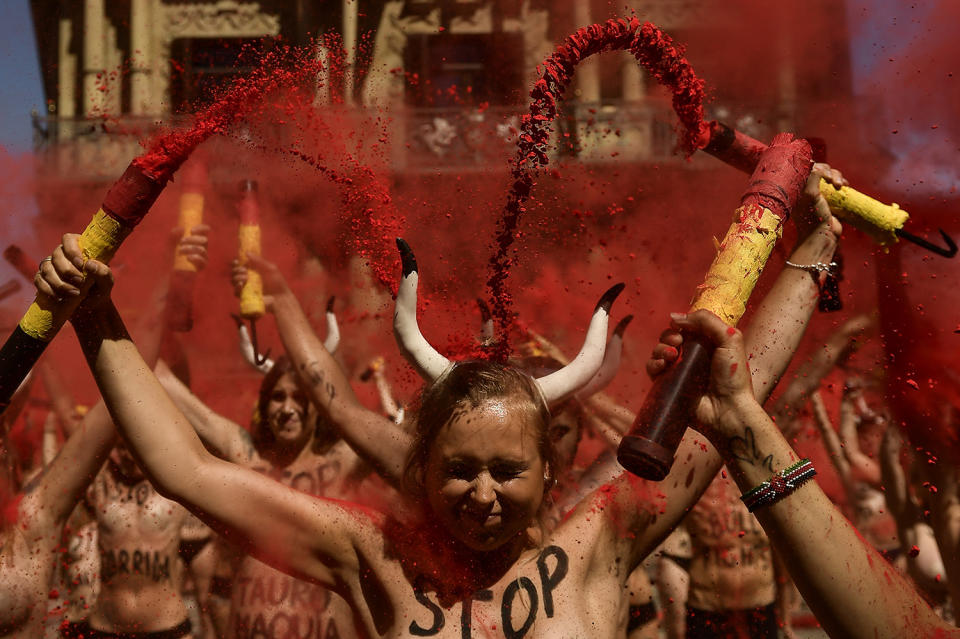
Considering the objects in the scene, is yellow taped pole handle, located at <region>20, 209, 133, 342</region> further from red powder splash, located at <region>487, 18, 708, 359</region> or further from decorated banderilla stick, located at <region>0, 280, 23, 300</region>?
decorated banderilla stick, located at <region>0, 280, 23, 300</region>

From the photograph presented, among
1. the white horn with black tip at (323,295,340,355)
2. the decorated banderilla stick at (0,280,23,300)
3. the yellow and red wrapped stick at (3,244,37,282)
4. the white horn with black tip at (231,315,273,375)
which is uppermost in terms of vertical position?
the yellow and red wrapped stick at (3,244,37,282)

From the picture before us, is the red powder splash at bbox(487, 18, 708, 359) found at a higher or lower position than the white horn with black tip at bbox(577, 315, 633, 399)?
higher

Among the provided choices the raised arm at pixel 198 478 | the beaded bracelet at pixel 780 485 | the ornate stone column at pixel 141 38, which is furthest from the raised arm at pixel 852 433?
the ornate stone column at pixel 141 38

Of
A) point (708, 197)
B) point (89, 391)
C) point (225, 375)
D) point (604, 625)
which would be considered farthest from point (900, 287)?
point (225, 375)

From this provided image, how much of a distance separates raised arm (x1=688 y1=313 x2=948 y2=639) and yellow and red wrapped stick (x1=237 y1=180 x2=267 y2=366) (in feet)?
7.53

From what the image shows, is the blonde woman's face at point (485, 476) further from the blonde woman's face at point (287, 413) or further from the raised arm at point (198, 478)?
the blonde woman's face at point (287, 413)

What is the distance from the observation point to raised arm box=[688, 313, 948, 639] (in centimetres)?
175

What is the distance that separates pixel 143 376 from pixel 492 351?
41.1 inches

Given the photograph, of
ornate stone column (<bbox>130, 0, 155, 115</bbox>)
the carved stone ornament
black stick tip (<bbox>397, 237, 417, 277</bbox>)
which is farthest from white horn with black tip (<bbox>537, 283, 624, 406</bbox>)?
the carved stone ornament

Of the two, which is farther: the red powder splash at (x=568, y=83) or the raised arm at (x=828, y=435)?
the raised arm at (x=828, y=435)

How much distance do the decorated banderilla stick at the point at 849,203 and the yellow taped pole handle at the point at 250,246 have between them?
1.99 meters

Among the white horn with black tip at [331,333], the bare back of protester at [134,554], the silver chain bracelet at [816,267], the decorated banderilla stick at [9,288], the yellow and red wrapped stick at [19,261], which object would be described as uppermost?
the silver chain bracelet at [816,267]

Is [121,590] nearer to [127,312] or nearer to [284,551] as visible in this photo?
[127,312]

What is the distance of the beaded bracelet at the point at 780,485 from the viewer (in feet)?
5.81
